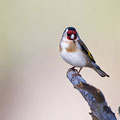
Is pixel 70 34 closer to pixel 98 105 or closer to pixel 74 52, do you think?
pixel 74 52

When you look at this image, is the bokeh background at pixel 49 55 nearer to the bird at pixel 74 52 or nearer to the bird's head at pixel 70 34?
the bird at pixel 74 52

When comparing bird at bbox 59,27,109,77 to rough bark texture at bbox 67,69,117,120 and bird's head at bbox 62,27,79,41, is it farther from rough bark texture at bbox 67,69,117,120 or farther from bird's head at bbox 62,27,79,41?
rough bark texture at bbox 67,69,117,120

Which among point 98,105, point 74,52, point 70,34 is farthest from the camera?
point 74,52

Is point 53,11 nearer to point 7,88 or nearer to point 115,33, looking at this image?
point 115,33

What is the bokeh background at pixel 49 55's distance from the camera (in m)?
2.19

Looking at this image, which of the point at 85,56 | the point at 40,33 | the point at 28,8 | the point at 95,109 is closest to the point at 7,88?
the point at 40,33

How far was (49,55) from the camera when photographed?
7.63ft

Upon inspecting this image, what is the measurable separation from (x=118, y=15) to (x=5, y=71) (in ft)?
3.06

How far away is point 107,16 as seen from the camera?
2.43 meters

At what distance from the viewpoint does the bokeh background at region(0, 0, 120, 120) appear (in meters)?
2.19

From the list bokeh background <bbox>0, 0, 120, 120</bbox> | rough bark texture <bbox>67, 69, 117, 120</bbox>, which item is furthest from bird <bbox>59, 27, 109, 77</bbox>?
rough bark texture <bbox>67, 69, 117, 120</bbox>

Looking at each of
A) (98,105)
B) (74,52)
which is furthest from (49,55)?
(98,105)

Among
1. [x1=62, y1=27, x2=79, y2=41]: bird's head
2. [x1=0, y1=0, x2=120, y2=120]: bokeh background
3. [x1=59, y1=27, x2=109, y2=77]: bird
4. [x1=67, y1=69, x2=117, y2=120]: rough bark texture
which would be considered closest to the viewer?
[x1=67, y1=69, x2=117, y2=120]: rough bark texture

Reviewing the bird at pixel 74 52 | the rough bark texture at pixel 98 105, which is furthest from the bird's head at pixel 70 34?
the rough bark texture at pixel 98 105
